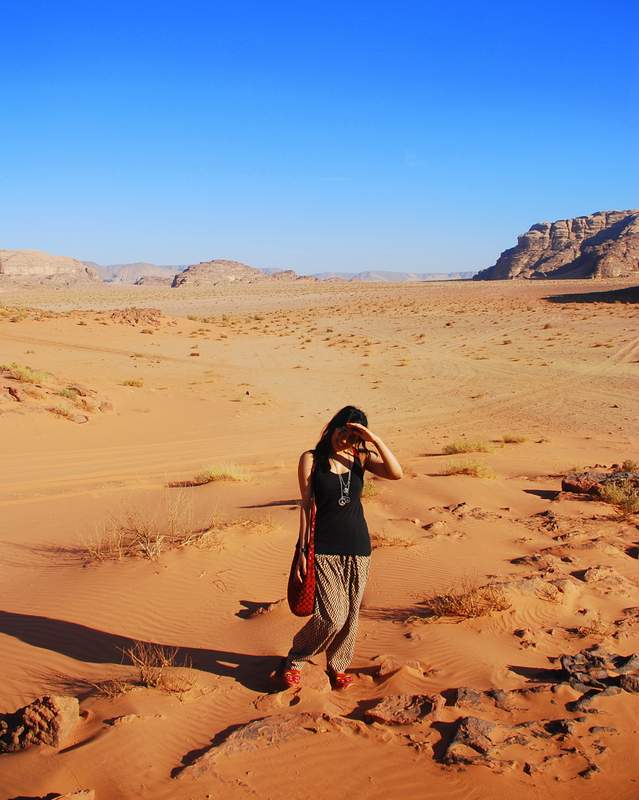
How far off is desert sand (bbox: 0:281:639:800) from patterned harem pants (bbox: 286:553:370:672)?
222 millimetres

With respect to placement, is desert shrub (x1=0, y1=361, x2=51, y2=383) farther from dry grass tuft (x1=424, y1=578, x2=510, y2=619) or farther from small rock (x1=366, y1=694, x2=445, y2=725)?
small rock (x1=366, y1=694, x2=445, y2=725)

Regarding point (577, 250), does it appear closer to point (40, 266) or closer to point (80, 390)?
point (80, 390)

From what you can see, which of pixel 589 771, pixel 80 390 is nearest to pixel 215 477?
pixel 80 390

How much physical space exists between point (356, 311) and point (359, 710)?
1827 inches

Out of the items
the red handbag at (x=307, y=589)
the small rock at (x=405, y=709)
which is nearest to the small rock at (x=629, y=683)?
the small rock at (x=405, y=709)

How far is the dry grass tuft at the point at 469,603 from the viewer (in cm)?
500

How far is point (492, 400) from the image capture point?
18109mm

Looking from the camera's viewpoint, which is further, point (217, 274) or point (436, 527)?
point (217, 274)

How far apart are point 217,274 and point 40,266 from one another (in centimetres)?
5764

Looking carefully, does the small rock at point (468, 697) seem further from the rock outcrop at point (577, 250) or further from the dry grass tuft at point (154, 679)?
the rock outcrop at point (577, 250)

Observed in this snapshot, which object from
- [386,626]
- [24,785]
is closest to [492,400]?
[386,626]

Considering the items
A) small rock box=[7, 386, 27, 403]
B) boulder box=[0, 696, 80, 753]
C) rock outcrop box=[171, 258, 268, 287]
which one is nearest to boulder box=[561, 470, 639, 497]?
boulder box=[0, 696, 80, 753]

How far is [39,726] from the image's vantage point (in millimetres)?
3520

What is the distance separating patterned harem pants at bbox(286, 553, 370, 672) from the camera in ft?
12.7
